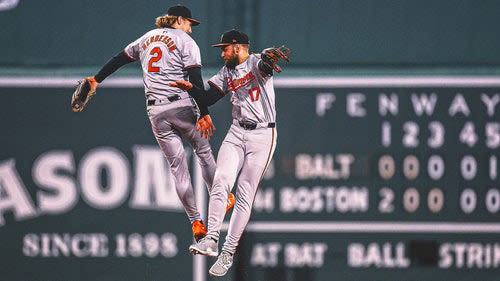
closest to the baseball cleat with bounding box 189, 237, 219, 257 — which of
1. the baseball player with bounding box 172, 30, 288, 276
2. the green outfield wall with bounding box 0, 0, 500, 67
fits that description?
the baseball player with bounding box 172, 30, 288, 276

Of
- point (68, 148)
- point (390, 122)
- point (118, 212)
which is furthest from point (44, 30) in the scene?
point (390, 122)

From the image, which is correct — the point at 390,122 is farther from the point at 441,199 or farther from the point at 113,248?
the point at 113,248

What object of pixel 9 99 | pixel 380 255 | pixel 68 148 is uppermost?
pixel 9 99

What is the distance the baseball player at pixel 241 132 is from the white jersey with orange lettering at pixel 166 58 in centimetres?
25

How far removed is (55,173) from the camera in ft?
28.5

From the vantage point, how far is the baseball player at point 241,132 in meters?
7.03

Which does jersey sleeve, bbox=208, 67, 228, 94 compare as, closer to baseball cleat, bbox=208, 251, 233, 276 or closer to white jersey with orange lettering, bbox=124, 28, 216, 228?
white jersey with orange lettering, bbox=124, 28, 216, 228

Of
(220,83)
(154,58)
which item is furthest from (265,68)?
(154,58)

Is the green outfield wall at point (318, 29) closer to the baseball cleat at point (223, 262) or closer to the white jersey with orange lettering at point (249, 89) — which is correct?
the white jersey with orange lettering at point (249, 89)

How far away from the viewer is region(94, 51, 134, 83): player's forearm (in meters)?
7.56

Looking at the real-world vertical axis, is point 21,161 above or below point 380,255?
above

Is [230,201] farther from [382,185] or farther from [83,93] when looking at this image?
[83,93]

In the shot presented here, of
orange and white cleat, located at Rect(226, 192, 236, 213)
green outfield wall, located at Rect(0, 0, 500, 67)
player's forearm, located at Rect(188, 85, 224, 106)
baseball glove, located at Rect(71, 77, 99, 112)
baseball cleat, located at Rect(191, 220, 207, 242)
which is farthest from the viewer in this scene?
green outfield wall, located at Rect(0, 0, 500, 67)

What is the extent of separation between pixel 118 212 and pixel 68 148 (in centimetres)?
95
